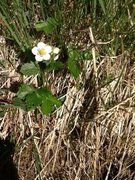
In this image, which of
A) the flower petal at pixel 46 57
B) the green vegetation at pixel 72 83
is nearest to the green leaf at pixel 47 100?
the green vegetation at pixel 72 83

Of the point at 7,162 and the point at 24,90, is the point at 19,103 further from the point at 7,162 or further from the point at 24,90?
the point at 7,162

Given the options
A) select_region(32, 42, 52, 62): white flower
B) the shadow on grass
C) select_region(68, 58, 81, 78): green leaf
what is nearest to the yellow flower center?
select_region(32, 42, 52, 62): white flower

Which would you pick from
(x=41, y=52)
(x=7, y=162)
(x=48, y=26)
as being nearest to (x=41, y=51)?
(x=41, y=52)

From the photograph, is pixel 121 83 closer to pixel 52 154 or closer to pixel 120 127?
pixel 120 127

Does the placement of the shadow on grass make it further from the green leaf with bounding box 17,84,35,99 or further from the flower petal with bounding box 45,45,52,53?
the flower petal with bounding box 45,45,52,53

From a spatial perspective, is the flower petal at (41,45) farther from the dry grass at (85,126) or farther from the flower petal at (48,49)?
the dry grass at (85,126)

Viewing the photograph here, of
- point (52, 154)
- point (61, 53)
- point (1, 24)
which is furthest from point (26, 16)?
point (52, 154)
